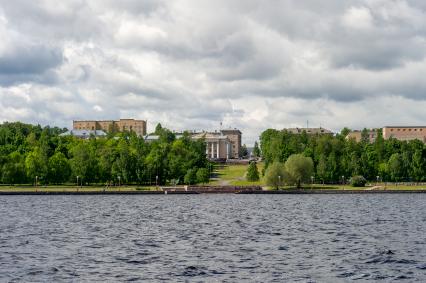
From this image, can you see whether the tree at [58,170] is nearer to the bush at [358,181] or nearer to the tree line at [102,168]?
the tree line at [102,168]

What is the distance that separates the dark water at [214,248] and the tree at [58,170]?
287 ft

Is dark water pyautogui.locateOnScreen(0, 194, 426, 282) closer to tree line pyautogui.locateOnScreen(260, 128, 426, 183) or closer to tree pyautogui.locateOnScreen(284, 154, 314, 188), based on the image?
tree pyautogui.locateOnScreen(284, 154, 314, 188)

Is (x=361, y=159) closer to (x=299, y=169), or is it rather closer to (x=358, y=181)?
(x=358, y=181)

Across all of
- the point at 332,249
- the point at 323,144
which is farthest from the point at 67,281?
the point at 323,144

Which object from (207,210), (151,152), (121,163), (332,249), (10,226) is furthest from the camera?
(151,152)

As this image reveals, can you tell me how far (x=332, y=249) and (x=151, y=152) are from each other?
134903mm

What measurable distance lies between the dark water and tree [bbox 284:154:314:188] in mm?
74459

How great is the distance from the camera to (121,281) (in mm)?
35438

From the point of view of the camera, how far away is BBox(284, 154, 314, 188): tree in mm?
151887

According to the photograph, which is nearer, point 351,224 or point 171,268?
point 171,268

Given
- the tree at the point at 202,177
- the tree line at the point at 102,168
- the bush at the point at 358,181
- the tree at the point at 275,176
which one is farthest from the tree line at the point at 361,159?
the tree line at the point at 102,168

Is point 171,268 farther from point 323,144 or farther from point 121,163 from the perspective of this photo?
point 323,144

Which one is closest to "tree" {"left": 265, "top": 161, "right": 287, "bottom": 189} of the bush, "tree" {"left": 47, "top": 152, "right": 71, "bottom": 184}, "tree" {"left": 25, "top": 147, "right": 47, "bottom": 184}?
the bush

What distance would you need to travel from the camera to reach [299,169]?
152 metres
